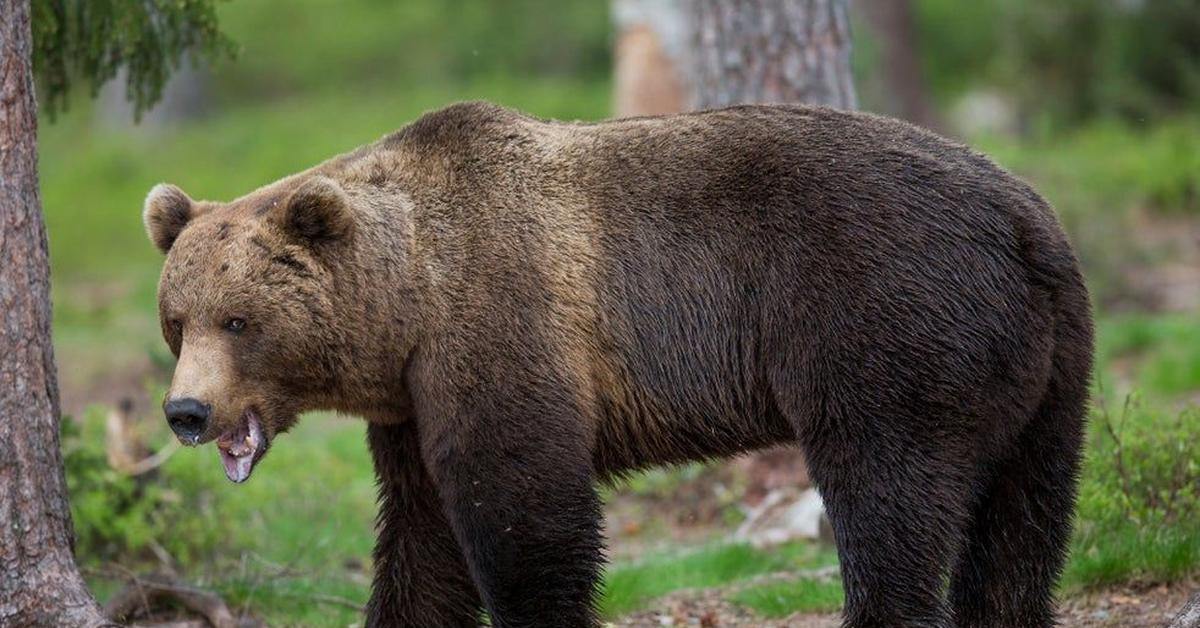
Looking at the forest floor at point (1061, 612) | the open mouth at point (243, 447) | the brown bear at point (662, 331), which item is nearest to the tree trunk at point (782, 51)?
the brown bear at point (662, 331)

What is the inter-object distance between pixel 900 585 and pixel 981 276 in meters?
1.12

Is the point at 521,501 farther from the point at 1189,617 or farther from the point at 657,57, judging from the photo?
the point at 657,57

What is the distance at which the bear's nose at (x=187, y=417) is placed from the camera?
543 cm

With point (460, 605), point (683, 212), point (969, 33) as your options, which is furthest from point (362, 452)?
point (969, 33)

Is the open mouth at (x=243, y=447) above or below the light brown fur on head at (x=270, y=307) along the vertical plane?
below

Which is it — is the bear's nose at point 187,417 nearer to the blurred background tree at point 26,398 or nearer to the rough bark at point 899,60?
the blurred background tree at point 26,398

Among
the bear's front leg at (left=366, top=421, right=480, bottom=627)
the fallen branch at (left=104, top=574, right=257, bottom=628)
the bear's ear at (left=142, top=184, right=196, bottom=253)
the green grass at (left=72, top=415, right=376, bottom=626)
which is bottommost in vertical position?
the green grass at (left=72, top=415, right=376, bottom=626)

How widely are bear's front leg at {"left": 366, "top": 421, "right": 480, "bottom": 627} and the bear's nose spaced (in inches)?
36.1

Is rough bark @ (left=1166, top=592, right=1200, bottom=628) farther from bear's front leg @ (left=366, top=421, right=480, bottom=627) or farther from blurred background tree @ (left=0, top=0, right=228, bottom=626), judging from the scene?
blurred background tree @ (left=0, top=0, right=228, bottom=626)

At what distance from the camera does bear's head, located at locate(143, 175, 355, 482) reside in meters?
5.54

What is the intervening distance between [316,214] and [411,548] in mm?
1446

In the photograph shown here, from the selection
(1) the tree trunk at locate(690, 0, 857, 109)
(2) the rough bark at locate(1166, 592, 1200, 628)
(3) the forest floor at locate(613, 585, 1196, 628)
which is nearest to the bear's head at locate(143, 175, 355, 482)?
(3) the forest floor at locate(613, 585, 1196, 628)

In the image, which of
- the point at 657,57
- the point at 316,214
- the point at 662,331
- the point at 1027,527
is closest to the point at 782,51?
the point at 662,331

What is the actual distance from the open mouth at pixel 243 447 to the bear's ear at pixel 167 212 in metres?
0.82
